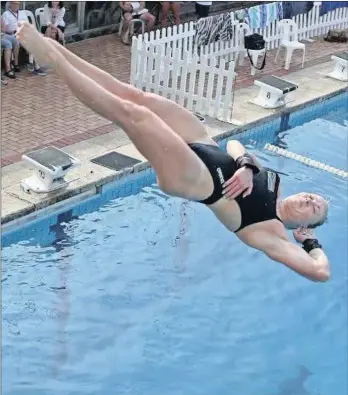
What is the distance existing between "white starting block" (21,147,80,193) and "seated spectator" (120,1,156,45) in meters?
5.40

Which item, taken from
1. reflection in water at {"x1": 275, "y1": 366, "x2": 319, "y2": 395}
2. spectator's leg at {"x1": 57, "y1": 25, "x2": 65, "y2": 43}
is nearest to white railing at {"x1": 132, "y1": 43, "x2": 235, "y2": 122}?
spectator's leg at {"x1": 57, "y1": 25, "x2": 65, "y2": 43}

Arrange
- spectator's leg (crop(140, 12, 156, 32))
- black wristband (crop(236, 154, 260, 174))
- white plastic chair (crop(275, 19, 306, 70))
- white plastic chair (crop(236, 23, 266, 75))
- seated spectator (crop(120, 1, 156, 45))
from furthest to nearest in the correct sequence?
spectator's leg (crop(140, 12, 156, 32))
seated spectator (crop(120, 1, 156, 45))
white plastic chair (crop(275, 19, 306, 70))
white plastic chair (crop(236, 23, 266, 75))
black wristband (crop(236, 154, 260, 174))

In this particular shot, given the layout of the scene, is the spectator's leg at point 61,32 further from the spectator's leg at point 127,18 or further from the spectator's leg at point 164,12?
the spectator's leg at point 164,12

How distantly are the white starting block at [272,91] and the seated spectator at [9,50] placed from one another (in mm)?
3220

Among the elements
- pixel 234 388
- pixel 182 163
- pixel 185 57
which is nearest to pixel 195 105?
pixel 185 57

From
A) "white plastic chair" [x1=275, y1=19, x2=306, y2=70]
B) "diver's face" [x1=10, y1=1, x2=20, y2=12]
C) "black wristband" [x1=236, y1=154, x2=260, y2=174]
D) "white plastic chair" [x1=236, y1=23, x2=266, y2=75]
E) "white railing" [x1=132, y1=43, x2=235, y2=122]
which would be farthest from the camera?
"white plastic chair" [x1=275, y1=19, x2=306, y2=70]

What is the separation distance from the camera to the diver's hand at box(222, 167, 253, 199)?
4539 mm

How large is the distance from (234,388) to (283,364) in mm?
571

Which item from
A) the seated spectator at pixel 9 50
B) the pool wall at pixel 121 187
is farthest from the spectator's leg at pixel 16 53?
the pool wall at pixel 121 187

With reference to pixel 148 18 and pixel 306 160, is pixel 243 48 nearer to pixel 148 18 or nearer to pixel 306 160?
pixel 148 18

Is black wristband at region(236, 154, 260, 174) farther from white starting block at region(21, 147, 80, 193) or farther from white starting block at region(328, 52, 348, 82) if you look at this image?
white starting block at region(328, 52, 348, 82)

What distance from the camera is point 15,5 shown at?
1050 cm

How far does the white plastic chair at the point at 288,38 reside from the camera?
12688 millimetres

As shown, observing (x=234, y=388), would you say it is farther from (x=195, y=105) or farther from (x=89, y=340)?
(x=195, y=105)
